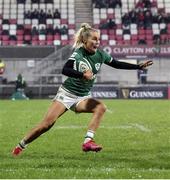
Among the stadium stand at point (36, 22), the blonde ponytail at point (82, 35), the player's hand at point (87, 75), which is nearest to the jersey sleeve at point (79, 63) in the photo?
the blonde ponytail at point (82, 35)

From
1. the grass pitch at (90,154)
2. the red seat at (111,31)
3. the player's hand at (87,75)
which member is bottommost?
the grass pitch at (90,154)

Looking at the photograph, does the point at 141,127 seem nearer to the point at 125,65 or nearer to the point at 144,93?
the point at 125,65

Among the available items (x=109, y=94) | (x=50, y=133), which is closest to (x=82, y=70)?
(x=50, y=133)

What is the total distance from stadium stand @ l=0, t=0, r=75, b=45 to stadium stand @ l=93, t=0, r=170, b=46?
2515 mm

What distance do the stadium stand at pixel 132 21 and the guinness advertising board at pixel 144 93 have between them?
7649mm

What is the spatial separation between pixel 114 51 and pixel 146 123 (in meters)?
21.3

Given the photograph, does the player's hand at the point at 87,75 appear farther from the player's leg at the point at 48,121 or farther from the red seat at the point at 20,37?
the red seat at the point at 20,37

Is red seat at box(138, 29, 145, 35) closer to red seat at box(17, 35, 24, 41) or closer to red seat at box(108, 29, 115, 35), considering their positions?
red seat at box(108, 29, 115, 35)

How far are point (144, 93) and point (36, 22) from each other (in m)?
13.0

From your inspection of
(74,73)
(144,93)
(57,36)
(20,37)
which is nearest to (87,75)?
(74,73)

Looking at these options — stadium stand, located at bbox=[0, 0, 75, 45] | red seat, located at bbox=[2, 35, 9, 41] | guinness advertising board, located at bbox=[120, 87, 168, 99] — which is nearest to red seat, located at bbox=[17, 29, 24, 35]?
stadium stand, located at bbox=[0, 0, 75, 45]

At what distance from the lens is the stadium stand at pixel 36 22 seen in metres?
42.7

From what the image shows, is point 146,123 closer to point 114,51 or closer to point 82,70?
point 82,70

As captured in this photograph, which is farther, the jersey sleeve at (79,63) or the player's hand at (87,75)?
the jersey sleeve at (79,63)
